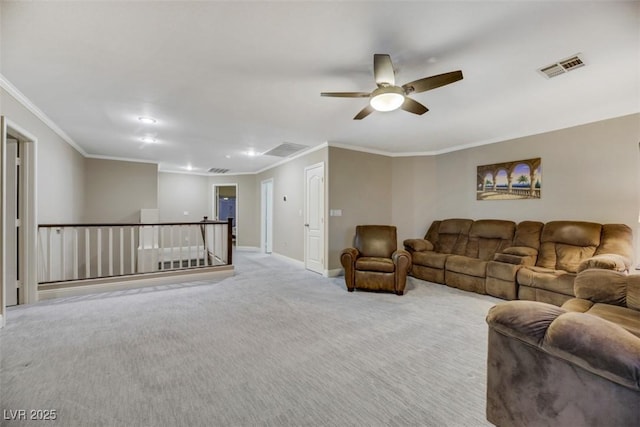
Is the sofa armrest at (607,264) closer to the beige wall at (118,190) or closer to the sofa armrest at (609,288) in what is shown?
the sofa armrest at (609,288)

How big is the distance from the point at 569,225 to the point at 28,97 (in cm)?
694

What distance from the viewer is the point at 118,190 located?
6.29 metres

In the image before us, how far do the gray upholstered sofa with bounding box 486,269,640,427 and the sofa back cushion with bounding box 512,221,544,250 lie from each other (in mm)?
2757

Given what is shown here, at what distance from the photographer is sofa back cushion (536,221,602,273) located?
3.42 metres

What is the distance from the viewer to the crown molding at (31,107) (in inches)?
106

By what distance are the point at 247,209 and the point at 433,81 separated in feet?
23.2

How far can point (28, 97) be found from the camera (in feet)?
9.98

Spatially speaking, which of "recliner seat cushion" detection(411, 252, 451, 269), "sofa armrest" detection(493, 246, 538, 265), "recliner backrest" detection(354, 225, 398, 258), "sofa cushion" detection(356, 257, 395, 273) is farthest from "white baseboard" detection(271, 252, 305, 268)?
"sofa armrest" detection(493, 246, 538, 265)

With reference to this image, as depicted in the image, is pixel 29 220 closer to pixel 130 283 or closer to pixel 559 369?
pixel 130 283

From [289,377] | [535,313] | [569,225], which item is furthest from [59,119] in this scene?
[569,225]

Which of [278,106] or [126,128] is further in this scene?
[126,128]

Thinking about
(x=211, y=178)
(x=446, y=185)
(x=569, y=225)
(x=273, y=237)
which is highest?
(x=211, y=178)

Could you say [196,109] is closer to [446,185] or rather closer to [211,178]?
A: [446,185]

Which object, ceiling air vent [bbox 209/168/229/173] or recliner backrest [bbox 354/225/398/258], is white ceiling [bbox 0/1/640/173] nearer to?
recliner backrest [bbox 354/225/398/258]
